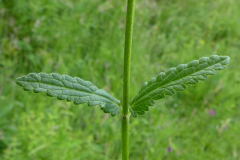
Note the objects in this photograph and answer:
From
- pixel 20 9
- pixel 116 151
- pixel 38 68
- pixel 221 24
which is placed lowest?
pixel 116 151

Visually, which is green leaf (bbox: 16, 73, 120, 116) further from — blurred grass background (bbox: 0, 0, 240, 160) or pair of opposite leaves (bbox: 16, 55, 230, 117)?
blurred grass background (bbox: 0, 0, 240, 160)

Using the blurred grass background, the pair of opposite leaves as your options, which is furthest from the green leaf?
the blurred grass background

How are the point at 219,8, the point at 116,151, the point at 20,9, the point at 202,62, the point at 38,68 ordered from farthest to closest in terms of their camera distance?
1. the point at 219,8
2. the point at 20,9
3. the point at 38,68
4. the point at 116,151
5. the point at 202,62

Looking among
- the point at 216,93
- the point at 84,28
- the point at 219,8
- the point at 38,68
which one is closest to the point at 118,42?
the point at 84,28

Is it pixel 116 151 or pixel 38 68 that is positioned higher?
pixel 38 68

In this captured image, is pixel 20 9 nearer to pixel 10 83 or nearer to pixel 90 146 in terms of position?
pixel 10 83
